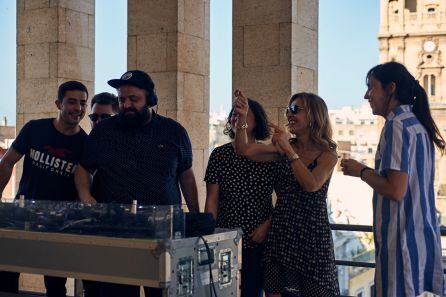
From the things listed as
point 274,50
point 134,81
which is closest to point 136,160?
point 134,81

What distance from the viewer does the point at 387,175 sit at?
128 inches

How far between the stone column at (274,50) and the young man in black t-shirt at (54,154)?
68.5 inches

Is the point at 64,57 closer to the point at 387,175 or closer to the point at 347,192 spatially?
the point at 387,175

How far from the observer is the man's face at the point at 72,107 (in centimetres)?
454

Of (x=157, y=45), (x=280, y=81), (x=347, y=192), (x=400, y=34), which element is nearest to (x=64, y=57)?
(x=157, y=45)

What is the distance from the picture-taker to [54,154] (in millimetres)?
4543

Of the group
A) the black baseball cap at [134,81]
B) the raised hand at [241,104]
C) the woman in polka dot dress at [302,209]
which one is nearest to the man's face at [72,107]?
the black baseball cap at [134,81]

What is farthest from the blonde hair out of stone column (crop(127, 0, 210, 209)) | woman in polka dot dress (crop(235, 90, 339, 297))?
Result: stone column (crop(127, 0, 210, 209))

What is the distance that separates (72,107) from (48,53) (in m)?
2.67

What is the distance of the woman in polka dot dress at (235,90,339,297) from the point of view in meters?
3.66

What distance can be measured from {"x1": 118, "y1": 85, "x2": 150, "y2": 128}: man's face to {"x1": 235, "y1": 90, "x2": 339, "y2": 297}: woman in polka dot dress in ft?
2.14

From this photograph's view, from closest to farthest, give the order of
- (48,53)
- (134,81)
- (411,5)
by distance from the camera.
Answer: (134,81) < (48,53) < (411,5)

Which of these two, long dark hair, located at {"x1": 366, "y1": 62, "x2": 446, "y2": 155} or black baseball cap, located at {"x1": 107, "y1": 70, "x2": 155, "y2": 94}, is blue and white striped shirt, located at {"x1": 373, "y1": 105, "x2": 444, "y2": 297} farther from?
black baseball cap, located at {"x1": 107, "y1": 70, "x2": 155, "y2": 94}

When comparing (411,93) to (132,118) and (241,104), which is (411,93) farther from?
(132,118)
